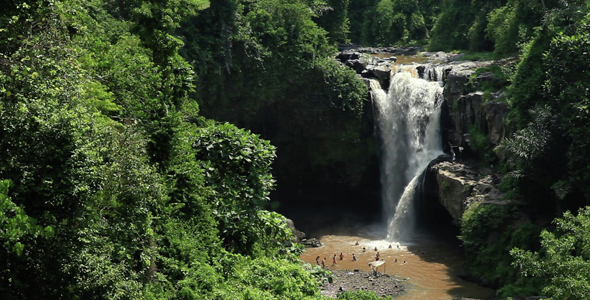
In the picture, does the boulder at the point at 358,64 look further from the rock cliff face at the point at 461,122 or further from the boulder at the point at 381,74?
the boulder at the point at 381,74

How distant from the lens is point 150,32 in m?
17.5

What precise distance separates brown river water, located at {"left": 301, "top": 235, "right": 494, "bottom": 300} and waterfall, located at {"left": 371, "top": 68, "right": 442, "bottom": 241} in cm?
234

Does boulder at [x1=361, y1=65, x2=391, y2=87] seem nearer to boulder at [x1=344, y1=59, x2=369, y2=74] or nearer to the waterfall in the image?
the waterfall

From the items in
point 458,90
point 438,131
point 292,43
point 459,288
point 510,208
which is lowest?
point 459,288

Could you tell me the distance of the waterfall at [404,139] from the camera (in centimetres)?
3672

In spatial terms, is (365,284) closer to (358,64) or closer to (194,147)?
(194,147)

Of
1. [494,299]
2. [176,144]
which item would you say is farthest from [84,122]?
[494,299]

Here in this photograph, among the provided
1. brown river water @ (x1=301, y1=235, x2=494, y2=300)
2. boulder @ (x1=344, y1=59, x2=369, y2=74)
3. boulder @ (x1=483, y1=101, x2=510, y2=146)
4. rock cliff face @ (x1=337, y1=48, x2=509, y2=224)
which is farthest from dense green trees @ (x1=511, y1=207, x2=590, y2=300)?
boulder @ (x1=344, y1=59, x2=369, y2=74)

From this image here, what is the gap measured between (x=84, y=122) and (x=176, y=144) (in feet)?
18.6

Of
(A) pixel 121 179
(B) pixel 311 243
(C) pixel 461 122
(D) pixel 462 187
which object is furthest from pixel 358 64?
(A) pixel 121 179

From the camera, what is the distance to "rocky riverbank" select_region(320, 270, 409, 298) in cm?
2738

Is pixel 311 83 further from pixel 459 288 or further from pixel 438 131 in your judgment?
pixel 459 288

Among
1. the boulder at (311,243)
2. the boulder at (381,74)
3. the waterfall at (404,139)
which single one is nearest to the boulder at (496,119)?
the waterfall at (404,139)

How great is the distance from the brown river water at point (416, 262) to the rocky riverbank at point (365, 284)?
618 millimetres
